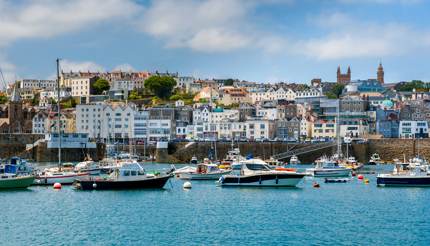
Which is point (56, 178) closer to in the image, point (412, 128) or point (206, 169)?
point (206, 169)

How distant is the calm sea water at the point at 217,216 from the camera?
32094mm

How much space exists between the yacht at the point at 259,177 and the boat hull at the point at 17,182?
12.0 m

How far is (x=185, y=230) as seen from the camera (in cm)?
3419

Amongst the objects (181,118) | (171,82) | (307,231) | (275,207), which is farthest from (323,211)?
(171,82)

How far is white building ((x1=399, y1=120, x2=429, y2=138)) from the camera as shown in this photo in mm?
122188

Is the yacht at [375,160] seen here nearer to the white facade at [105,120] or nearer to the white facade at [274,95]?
the white facade at [105,120]

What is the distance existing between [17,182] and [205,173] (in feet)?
52.8

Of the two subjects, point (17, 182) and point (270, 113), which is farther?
point (270, 113)

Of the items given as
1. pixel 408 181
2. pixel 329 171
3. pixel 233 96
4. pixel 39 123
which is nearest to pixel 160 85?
pixel 233 96

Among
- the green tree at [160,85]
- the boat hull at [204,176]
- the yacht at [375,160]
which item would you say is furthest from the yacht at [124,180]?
the green tree at [160,85]

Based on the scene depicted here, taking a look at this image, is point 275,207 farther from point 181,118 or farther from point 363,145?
point 181,118

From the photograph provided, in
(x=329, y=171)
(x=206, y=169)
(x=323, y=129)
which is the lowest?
(x=329, y=171)

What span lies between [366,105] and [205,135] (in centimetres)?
2822

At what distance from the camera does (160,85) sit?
521 feet
